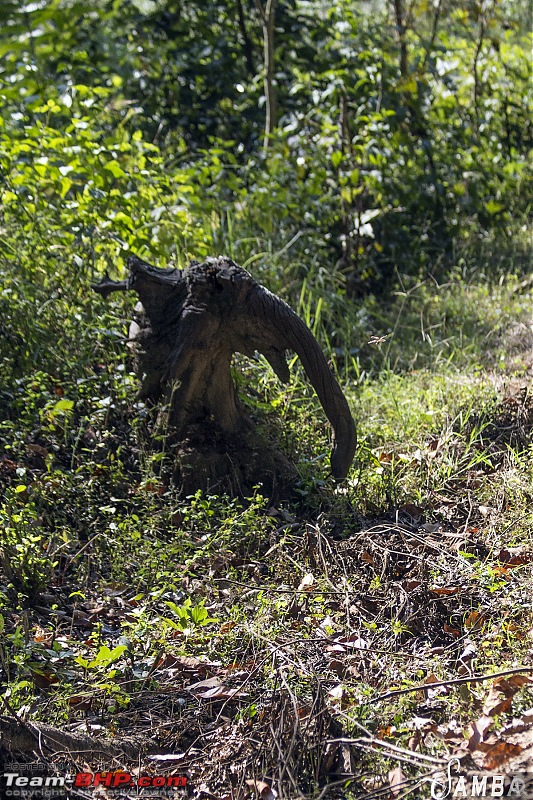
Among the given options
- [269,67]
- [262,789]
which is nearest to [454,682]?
[262,789]

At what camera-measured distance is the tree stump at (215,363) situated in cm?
389

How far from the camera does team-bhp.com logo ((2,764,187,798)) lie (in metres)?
2.46

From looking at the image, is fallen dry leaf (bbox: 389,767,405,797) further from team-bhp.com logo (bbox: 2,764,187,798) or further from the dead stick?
A: team-bhp.com logo (bbox: 2,764,187,798)

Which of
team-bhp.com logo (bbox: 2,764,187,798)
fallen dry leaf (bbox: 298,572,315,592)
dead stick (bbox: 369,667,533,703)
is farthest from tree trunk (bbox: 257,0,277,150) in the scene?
team-bhp.com logo (bbox: 2,764,187,798)

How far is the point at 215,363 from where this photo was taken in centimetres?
406

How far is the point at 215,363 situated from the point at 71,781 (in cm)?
205

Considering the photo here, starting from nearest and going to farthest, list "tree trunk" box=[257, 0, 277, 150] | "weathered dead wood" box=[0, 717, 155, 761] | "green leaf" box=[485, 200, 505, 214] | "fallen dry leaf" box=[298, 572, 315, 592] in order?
"weathered dead wood" box=[0, 717, 155, 761] → "fallen dry leaf" box=[298, 572, 315, 592] → "tree trunk" box=[257, 0, 277, 150] → "green leaf" box=[485, 200, 505, 214]

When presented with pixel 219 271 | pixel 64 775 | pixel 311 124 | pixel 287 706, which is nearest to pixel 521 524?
pixel 287 706

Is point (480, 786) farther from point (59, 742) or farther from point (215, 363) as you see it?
point (215, 363)

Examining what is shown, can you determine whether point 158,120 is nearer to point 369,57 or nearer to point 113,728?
point 369,57

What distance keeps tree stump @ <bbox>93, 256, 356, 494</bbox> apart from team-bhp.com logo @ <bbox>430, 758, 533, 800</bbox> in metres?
1.78

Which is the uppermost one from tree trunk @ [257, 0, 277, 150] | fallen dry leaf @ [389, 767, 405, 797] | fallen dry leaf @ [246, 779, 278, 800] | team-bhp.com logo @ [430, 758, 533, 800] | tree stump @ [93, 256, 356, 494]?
tree trunk @ [257, 0, 277, 150]

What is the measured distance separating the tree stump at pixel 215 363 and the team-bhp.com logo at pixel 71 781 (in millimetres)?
1662

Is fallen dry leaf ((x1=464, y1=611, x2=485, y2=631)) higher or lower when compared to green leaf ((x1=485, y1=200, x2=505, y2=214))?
lower
